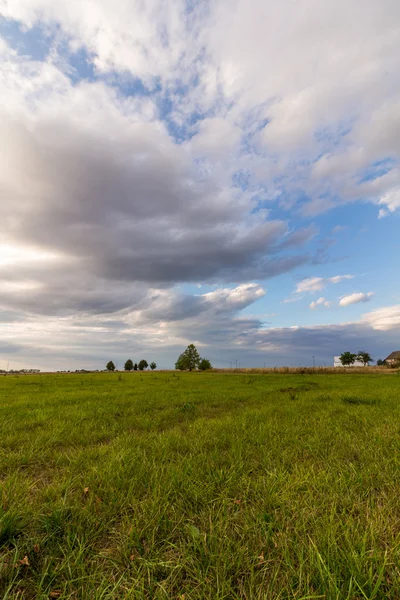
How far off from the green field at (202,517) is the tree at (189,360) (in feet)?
402

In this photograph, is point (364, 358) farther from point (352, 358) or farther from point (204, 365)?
point (204, 365)

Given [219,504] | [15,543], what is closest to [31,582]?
[15,543]

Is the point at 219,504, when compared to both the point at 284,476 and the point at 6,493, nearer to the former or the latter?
the point at 284,476

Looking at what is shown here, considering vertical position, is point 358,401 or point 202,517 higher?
point 358,401

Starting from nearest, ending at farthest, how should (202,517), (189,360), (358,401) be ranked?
(202,517), (358,401), (189,360)

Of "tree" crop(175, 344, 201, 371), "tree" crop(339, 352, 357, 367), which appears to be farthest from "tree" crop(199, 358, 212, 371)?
"tree" crop(339, 352, 357, 367)

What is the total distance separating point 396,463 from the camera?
4406 millimetres

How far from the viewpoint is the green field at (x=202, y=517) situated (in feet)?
7.18

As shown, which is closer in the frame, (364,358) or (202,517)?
(202,517)

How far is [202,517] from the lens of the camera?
3.05m

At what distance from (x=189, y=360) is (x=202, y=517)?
412 feet

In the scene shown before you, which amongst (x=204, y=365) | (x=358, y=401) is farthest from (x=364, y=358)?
(x=358, y=401)

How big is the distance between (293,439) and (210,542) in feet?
12.0

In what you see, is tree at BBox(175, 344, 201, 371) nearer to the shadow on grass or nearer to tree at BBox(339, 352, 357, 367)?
tree at BBox(339, 352, 357, 367)
